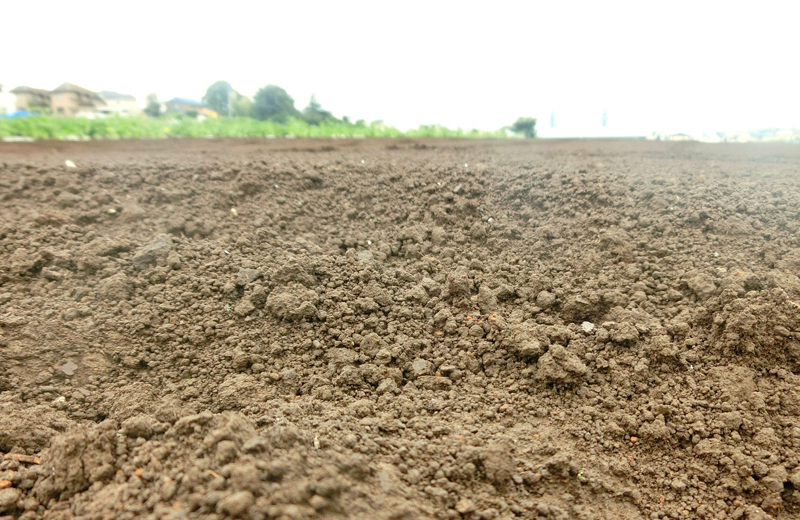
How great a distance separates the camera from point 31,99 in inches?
259

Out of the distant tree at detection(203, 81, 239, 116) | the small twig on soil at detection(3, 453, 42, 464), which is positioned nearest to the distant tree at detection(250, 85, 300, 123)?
the distant tree at detection(203, 81, 239, 116)

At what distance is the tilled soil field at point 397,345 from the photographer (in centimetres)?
140

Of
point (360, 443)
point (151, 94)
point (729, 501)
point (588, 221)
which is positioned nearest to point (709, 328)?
point (729, 501)

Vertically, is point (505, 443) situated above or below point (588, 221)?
below

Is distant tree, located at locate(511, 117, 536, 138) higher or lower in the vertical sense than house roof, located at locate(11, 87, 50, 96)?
lower

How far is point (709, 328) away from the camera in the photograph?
2.12 metres

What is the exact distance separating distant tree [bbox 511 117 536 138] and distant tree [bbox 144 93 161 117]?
6.54 meters

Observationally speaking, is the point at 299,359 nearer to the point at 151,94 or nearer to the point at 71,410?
the point at 71,410

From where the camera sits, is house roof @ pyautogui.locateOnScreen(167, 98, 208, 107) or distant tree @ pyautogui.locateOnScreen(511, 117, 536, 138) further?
distant tree @ pyautogui.locateOnScreen(511, 117, 536, 138)

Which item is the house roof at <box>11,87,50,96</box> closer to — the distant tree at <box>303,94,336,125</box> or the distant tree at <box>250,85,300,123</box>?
the distant tree at <box>250,85,300,123</box>

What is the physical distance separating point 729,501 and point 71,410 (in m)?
2.69

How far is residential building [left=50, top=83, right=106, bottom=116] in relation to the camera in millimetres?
6676

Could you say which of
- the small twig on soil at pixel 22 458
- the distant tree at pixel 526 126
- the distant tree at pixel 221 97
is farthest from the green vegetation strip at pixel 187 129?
the small twig on soil at pixel 22 458

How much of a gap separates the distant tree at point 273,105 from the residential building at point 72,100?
248 centimetres
